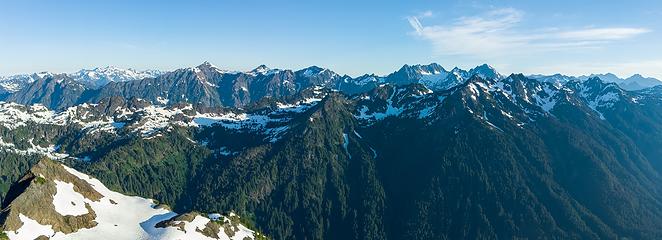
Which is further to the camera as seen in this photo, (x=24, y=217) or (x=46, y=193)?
(x=46, y=193)

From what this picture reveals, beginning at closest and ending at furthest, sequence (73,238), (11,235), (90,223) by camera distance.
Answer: (11,235)
(73,238)
(90,223)

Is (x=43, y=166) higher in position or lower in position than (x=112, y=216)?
higher

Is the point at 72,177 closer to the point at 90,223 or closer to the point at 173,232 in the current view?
the point at 90,223

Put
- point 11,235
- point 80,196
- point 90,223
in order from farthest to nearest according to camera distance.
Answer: point 80,196, point 90,223, point 11,235

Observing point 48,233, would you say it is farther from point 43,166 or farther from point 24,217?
point 43,166

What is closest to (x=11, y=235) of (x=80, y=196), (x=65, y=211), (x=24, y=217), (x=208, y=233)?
(x=24, y=217)

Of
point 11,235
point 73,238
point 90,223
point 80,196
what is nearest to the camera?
point 11,235
